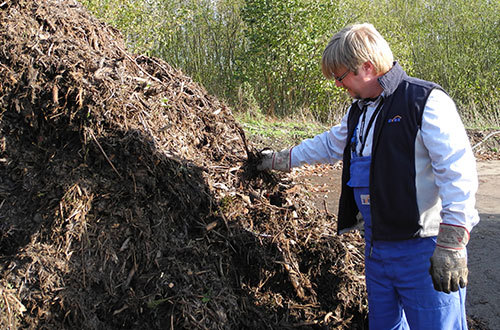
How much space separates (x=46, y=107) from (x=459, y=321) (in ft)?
9.17

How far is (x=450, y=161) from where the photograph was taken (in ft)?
6.51

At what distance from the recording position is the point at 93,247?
2723 millimetres

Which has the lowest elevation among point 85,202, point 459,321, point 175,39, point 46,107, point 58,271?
point 459,321

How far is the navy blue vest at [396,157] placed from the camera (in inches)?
83.6

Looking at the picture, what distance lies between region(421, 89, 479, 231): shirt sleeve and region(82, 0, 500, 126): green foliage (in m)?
9.47

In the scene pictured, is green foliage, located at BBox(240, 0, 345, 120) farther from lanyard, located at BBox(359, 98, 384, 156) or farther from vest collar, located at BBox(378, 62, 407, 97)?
vest collar, located at BBox(378, 62, 407, 97)

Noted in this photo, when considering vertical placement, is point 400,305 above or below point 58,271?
below

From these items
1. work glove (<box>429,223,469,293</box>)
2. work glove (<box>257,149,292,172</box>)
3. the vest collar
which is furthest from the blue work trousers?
work glove (<box>257,149,292,172</box>)

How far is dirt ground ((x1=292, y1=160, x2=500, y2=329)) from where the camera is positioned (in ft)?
11.8

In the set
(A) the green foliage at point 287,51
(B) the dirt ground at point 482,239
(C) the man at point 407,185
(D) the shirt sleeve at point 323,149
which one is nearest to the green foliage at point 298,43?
(A) the green foliage at point 287,51

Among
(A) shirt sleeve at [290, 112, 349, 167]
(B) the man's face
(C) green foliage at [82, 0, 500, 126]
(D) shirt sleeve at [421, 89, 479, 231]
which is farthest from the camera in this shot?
(C) green foliage at [82, 0, 500, 126]

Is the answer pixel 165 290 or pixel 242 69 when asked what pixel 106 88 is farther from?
pixel 242 69

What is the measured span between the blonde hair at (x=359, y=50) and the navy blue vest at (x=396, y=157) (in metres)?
0.08

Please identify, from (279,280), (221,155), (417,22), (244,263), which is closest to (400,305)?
(279,280)
